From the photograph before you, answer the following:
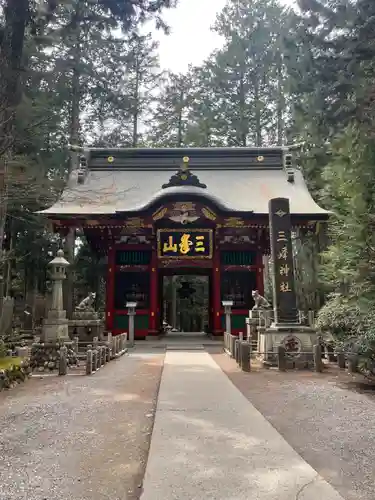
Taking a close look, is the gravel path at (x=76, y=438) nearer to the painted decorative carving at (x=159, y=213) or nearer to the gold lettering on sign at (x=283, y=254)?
the gold lettering on sign at (x=283, y=254)

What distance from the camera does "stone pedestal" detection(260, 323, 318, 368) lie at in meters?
9.11

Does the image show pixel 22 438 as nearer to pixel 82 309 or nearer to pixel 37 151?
pixel 82 309

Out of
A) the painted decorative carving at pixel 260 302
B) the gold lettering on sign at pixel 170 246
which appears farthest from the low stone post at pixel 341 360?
the gold lettering on sign at pixel 170 246

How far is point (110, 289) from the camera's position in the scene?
50.3 feet

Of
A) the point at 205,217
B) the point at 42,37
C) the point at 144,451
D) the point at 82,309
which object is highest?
the point at 42,37

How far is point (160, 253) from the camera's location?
15383 millimetres

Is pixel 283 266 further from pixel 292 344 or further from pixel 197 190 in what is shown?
pixel 197 190

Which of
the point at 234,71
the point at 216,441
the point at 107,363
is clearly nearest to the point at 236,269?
the point at 107,363

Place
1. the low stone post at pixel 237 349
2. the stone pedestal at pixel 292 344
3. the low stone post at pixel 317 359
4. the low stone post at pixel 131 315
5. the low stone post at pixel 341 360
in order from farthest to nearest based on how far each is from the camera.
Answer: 1. the low stone post at pixel 131 315
2. the low stone post at pixel 237 349
3. the low stone post at pixel 341 360
4. the stone pedestal at pixel 292 344
5. the low stone post at pixel 317 359

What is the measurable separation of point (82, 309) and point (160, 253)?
3.66 metres

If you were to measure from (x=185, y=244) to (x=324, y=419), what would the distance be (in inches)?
424

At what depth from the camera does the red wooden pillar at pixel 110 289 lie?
15.2 meters

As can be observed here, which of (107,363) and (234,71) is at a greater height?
(234,71)

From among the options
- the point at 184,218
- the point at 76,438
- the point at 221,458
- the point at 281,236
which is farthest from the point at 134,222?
the point at 221,458
